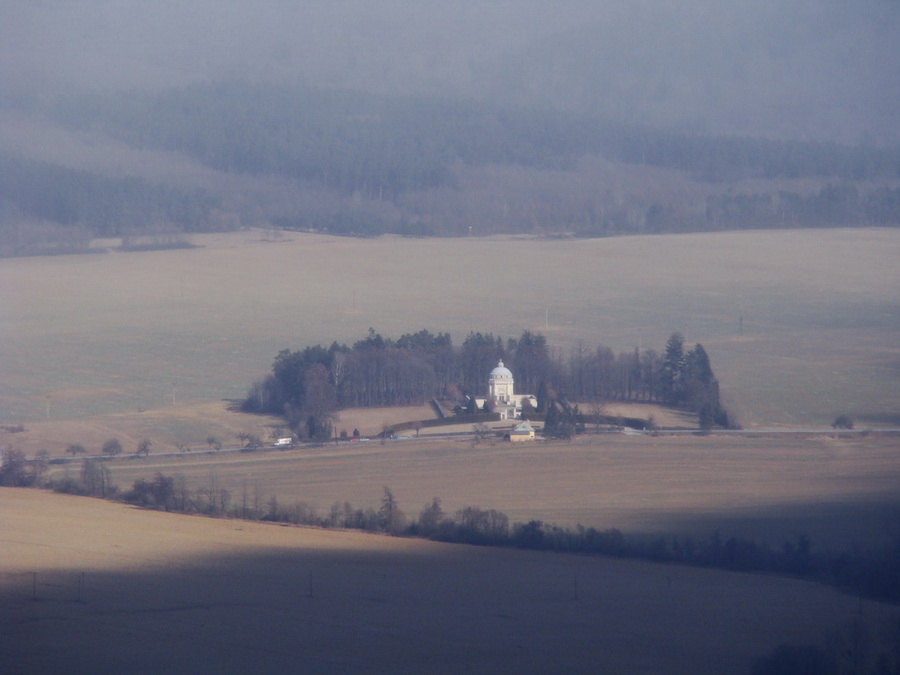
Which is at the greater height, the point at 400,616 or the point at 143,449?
the point at 143,449

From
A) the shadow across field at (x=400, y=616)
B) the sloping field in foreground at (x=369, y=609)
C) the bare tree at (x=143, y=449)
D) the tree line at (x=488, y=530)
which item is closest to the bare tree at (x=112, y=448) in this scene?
the bare tree at (x=143, y=449)

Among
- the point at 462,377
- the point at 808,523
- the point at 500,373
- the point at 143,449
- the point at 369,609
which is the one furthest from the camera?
the point at 462,377

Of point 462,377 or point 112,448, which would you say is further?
point 462,377

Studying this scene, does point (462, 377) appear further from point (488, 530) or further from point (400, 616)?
point (400, 616)

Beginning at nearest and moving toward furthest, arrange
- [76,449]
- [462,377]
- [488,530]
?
[488,530], [76,449], [462,377]

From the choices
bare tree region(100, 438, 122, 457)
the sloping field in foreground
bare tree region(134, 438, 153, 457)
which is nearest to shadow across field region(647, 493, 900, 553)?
the sloping field in foreground

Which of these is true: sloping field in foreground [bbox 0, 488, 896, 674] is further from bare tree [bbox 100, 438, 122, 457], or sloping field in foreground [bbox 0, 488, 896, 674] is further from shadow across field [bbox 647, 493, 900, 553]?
bare tree [bbox 100, 438, 122, 457]

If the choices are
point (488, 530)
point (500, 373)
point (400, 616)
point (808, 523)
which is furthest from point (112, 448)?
point (808, 523)

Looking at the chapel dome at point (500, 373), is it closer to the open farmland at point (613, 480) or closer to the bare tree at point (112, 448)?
the open farmland at point (613, 480)
